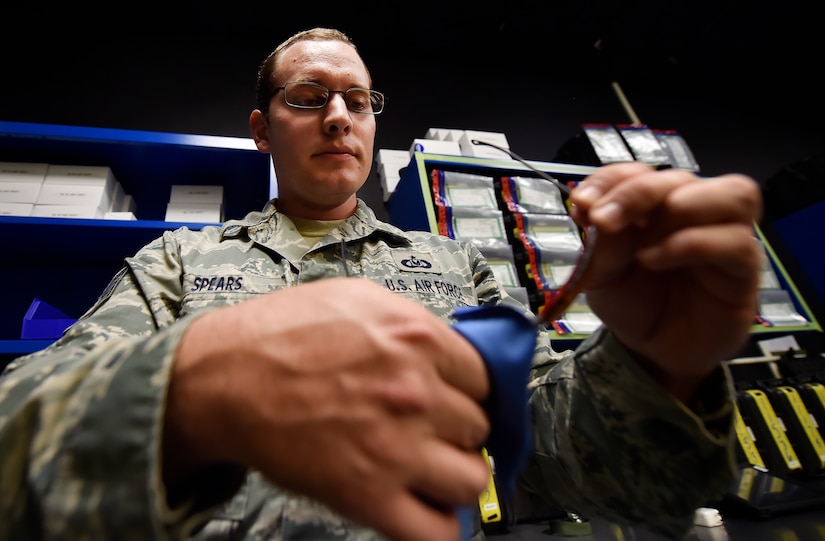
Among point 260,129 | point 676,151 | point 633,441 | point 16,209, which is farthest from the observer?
point 676,151

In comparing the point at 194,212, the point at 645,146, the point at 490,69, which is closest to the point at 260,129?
the point at 194,212

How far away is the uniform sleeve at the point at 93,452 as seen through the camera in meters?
0.22

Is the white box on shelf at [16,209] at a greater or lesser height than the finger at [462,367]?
greater

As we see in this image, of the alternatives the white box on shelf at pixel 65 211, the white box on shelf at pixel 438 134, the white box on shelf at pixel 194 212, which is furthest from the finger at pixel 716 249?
the white box on shelf at pixel 438 134

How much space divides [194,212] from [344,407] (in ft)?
4.51

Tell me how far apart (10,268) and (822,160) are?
366cm

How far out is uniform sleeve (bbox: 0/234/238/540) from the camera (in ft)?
0.73

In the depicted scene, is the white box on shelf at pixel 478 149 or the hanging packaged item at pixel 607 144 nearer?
the white box on shelf at pixel 478 149

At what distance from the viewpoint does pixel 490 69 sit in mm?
2559

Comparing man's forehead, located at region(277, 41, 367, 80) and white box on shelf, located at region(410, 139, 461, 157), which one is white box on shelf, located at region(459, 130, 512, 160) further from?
man's forehead, located at region(277, 41, 367, 80)

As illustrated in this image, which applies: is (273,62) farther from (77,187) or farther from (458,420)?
(458,420)

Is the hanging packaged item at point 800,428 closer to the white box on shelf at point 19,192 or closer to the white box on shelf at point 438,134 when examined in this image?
the white box on shelf at point 438,134

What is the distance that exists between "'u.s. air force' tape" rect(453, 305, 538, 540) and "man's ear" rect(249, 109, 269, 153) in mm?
1001

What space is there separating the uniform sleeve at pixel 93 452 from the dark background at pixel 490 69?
1.69 metres
